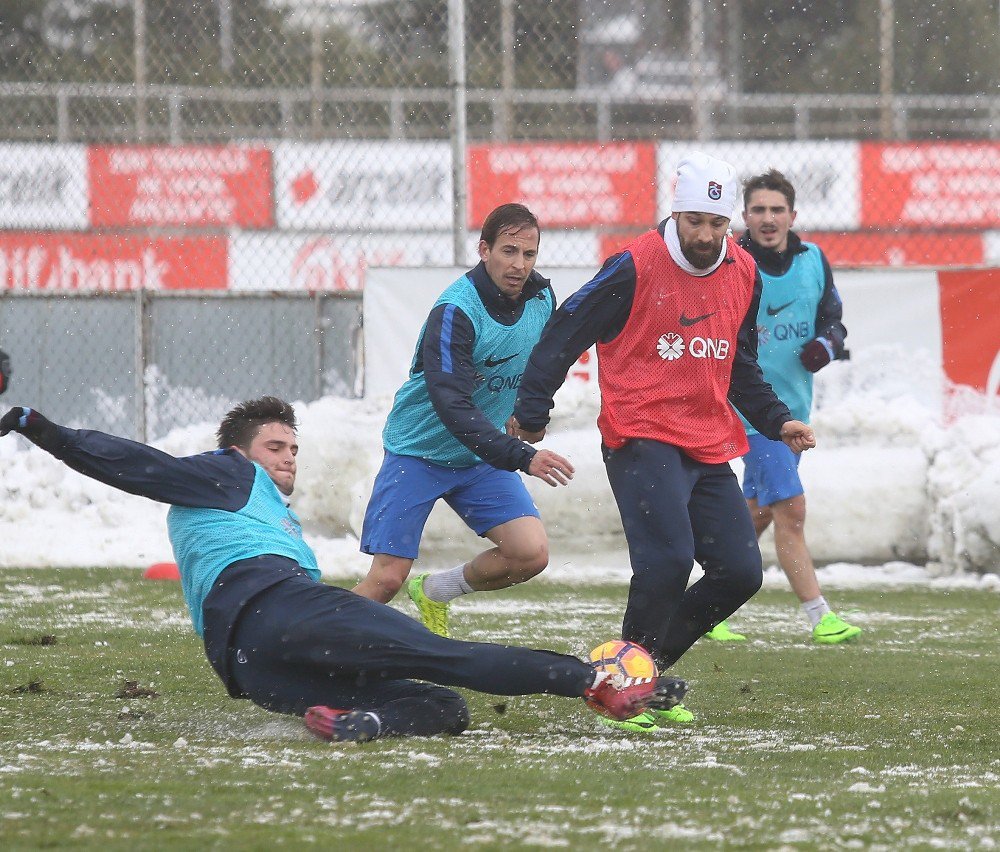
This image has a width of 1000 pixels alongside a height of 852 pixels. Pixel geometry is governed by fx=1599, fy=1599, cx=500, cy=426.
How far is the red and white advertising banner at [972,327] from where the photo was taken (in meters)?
10.3

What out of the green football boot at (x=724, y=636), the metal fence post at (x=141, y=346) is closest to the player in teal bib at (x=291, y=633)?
the green football boot at (x=724, y=636)

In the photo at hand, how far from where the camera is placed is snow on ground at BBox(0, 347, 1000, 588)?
991cm

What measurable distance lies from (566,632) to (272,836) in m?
4.24

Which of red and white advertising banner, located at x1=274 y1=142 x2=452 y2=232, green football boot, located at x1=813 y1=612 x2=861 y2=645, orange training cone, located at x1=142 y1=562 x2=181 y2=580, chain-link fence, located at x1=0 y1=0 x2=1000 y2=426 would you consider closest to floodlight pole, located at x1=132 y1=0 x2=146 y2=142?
chain-link fence, located at x1=0 y1=0 x2=1000 y2=426

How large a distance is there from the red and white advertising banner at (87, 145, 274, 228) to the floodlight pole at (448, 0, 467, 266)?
3.60m

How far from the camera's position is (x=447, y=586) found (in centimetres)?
642

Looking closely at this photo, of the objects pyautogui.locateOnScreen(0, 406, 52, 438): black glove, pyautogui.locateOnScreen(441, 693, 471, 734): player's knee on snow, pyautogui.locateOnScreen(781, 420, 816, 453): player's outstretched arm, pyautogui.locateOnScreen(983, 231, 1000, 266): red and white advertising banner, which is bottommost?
pyautogui.locateOnScreen(441, 693, 471, 734): player's knee on snow

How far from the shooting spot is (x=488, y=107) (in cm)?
1697

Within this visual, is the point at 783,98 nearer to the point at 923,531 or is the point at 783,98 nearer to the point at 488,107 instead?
the point at 488,107

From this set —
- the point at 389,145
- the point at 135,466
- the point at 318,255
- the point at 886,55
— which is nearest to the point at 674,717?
the point at 135,466

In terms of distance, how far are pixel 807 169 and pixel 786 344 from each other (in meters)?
9.76

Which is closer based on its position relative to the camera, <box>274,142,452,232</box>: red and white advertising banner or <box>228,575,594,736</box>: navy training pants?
<box>228,575,594,736</box>: navy training pants

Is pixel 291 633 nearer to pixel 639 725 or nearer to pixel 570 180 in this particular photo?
pixel 639 725

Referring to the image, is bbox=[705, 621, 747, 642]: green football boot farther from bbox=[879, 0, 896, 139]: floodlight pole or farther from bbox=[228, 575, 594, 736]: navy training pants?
bbox=[879, 0, 896, 139]: floodlight pole
